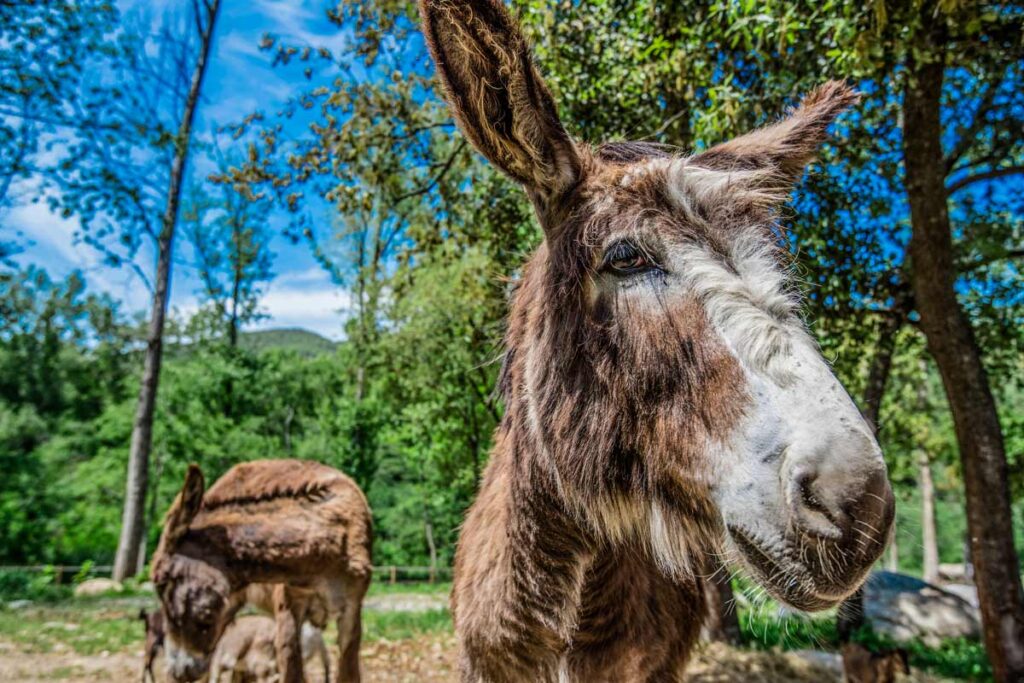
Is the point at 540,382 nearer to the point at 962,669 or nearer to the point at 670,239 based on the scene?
the point at 670,239

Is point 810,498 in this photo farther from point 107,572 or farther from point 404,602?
point 107,572

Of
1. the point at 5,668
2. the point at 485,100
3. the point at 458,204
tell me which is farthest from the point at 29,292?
the point at 485,100

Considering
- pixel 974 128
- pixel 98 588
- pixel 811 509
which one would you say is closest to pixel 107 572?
pixel 98 588

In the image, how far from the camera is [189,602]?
453cm

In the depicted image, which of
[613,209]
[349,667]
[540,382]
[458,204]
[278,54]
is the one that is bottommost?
[349,667]

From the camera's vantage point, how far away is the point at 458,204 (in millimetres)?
7570

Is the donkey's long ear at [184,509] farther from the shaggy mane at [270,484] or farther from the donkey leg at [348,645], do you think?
the donkey leg at [348,645]

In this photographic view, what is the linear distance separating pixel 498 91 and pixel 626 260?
0.61 metres

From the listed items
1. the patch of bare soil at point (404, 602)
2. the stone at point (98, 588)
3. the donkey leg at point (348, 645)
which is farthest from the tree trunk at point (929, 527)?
the stone at point (98, 588)

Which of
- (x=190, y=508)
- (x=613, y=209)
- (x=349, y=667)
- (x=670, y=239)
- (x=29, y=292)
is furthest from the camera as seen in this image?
(x=29, y=292)

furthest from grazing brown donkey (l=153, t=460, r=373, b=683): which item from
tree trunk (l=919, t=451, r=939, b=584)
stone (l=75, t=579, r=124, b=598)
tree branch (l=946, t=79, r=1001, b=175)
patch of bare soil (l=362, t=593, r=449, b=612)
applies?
tree trunk (l=919, t=451, r=939, b=584)

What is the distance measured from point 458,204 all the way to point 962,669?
29.9 ft

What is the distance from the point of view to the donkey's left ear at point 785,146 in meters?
1.91

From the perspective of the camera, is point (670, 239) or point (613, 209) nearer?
point (670, 239)
